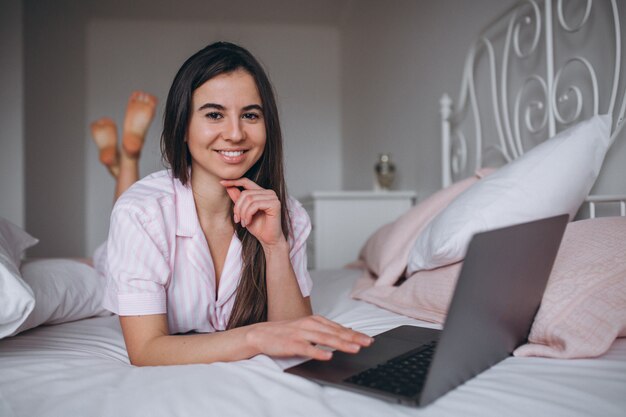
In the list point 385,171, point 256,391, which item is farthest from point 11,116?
point 256,391

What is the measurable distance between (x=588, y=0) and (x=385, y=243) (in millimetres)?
862

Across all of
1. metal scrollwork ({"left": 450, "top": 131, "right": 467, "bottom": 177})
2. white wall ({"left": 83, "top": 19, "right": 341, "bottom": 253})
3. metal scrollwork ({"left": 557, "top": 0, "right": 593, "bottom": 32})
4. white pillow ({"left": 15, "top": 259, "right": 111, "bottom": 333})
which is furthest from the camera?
white wall ({"left": 83, "top": 19, "right": 341, "bottom": 253})

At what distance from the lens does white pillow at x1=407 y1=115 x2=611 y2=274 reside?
1.09 meters

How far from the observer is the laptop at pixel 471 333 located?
0.58 metres

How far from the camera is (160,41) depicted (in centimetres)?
417

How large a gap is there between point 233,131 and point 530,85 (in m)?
1.10

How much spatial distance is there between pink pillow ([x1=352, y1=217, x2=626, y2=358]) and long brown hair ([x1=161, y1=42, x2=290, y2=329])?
1.86 feet

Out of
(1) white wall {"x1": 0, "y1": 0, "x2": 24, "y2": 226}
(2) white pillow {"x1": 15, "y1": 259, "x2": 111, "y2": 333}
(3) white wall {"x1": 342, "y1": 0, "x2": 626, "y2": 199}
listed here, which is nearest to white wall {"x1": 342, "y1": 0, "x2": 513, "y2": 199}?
(3) white wall {"x1": 342, "y1": 0, "x2": 626, "y2": 199}

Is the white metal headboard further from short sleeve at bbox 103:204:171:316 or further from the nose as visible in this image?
short sleeve at bbox 103:204:171:316

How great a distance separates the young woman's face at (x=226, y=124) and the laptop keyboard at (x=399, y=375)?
0.56m

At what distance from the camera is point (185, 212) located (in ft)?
3.51

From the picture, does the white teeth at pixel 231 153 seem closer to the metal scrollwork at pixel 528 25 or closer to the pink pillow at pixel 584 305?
the pink pillow at pixel 584 305

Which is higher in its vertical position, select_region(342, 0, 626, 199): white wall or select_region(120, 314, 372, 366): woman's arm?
select_region(342, 0, 626, 199): white wall

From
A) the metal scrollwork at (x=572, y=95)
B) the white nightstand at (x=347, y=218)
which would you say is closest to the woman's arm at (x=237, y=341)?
the metal scrollwork at (x=572, y=95)
